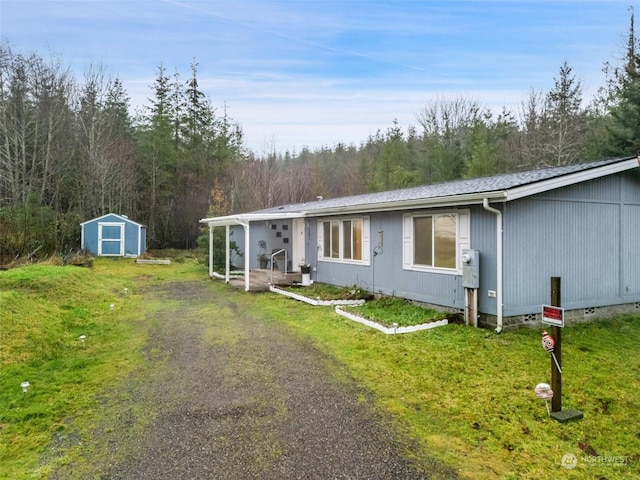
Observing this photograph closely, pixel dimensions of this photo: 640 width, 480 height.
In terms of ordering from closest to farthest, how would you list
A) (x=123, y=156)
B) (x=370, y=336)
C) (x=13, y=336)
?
1. (x=13, y=336)
2. (x=370, y=336)
3. (x=123, y=156)

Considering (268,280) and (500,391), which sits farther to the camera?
(268,280)

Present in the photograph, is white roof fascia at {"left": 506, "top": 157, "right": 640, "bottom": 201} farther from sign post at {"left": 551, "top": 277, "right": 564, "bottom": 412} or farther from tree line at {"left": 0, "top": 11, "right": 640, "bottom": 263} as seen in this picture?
tree line at {"left": 0, "top": 11, "right": 640, "bottom": 263}

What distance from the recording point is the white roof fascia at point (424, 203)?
613cm

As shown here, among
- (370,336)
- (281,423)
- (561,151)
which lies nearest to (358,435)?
(281,423)

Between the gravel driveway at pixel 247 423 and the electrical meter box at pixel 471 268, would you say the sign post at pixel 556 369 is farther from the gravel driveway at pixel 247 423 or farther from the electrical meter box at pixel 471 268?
the electrical meter box at pixel 471 268

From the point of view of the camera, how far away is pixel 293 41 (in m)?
13.2

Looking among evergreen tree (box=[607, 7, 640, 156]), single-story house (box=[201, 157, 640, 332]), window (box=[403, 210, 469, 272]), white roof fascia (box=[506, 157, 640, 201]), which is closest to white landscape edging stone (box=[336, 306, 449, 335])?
single-story house (box=[201, 157, 640, 332])

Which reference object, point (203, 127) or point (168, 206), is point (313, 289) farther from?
point (203, 127)

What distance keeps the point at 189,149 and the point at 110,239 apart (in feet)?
33.2

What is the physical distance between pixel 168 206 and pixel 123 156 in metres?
3.87

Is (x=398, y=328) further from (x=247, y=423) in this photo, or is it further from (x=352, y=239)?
(x=352, y=239)

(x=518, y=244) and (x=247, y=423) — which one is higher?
(x=518, y=244)

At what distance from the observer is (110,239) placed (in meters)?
20.0

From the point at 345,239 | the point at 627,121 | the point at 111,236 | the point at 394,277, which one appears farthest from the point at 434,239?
the point at 111,236
